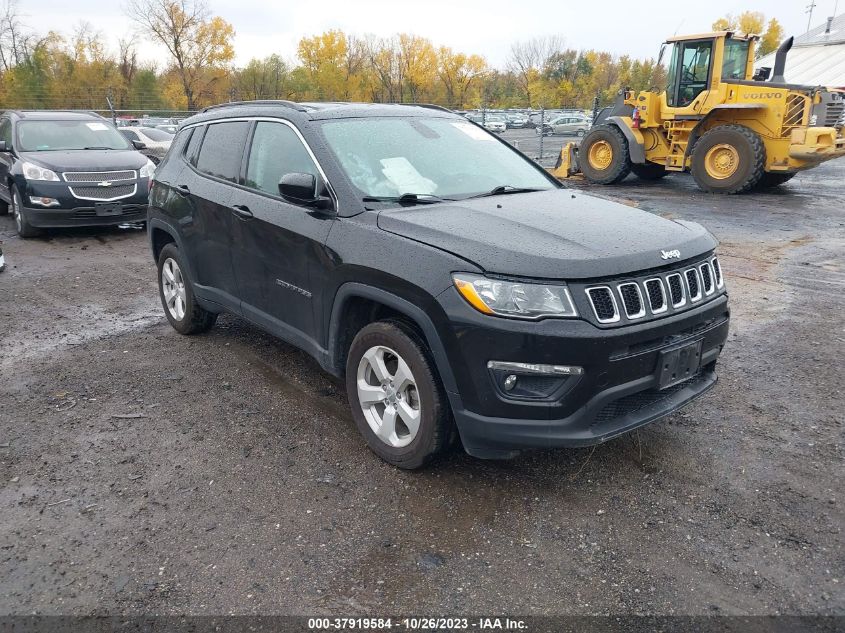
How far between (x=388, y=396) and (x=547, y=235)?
3.79ft

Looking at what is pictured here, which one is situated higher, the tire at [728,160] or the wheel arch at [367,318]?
the tire at [728,160]

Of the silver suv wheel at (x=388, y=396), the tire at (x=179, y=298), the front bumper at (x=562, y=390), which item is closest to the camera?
the front bumper at (x=562, y=390)

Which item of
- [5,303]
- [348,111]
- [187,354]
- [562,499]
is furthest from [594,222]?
[5,303]

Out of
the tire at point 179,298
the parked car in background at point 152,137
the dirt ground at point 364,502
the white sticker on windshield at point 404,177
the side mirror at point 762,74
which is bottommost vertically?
the dirt ground at point 364,502

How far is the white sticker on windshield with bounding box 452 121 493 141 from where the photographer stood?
15.0ft

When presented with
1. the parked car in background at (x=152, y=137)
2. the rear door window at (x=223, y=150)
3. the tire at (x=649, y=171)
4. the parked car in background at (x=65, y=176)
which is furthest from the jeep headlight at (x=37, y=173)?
the tire at (x=649, y=171)

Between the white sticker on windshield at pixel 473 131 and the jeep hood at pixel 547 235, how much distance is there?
91 cm

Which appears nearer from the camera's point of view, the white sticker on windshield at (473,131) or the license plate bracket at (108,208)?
the white sticker on windshield at (473,131)

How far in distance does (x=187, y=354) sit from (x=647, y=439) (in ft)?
11.6

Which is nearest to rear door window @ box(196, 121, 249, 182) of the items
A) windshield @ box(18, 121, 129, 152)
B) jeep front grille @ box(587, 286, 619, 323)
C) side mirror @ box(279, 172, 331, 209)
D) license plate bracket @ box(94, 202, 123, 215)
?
side mirror @ box(279, 172, 331, 209)

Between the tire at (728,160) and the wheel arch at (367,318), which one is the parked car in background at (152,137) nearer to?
the tire at (728,160)

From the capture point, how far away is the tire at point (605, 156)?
14.8 m

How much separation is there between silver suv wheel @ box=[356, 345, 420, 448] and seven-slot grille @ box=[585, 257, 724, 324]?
0.97 metres

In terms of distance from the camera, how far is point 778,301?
6.34 metres
